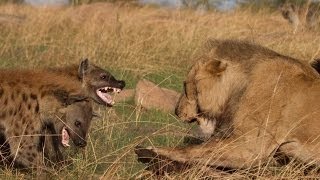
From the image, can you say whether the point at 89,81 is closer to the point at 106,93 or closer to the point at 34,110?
the point at 106,93

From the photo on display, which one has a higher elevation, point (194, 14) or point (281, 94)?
point (281, 94)

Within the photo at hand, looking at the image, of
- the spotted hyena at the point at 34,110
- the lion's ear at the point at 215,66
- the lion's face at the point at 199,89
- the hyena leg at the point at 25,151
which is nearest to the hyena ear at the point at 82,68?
the spotted hyena at the point at 34,110

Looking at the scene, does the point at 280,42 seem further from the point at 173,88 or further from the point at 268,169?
→ the point at 268,169

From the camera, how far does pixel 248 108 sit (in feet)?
17.1

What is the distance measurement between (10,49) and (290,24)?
547cm

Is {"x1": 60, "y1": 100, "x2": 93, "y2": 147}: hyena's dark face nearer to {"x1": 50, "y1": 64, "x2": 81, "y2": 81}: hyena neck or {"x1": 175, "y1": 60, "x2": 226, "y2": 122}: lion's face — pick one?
{"x1": 50, "y1": 64, "x2": 81, "y2": 81}: hyena neck

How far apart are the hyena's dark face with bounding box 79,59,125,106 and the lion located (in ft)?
3.88

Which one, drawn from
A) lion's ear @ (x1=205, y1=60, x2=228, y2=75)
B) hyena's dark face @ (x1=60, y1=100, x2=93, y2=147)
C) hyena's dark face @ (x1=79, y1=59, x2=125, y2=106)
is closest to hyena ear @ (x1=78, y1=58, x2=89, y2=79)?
hyena's dark face @ (x1=79, y1=59, x2=125, y2=106)

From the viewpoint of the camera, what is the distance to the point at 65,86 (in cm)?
632

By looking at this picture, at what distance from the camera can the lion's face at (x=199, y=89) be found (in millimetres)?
5582

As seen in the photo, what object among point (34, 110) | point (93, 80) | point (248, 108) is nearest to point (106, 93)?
point (93, 80)

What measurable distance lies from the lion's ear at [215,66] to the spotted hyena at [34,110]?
117 centimetres

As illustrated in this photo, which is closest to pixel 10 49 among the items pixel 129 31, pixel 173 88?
pixel 129 31

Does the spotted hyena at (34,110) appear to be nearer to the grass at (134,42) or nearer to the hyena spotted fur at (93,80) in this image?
the hyena spotted fur at (93,80)
